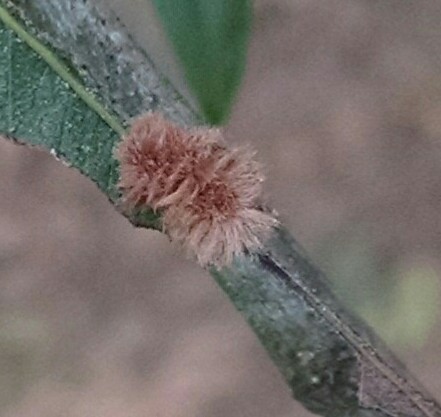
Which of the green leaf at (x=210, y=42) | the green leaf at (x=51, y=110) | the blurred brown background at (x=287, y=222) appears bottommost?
the green leaf at (x=51, y=110)

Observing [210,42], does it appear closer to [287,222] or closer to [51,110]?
[51,110]

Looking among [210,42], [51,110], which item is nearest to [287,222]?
[210,42]

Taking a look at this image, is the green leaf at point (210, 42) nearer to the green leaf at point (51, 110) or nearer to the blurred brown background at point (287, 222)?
the green leaf at point (51, 110)

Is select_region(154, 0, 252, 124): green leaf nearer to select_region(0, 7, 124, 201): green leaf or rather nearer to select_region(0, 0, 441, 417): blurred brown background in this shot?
select_region(0, 7, 124, 201): green leaf

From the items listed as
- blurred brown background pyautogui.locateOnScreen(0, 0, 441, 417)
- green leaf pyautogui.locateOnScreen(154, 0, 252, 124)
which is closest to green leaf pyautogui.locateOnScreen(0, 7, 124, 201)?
green leaf pyautogui.locateOnScreen(154, 0, 252, 124)

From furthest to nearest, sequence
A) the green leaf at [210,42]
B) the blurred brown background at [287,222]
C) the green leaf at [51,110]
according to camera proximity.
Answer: the blurred brown background at [287,222] → the green leaf at [210,42] → the green leaf at [51,110]

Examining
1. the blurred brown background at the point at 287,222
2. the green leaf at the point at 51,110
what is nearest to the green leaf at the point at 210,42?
the green leaf at the point at 51,110

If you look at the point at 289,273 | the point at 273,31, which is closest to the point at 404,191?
the point at 273,31
